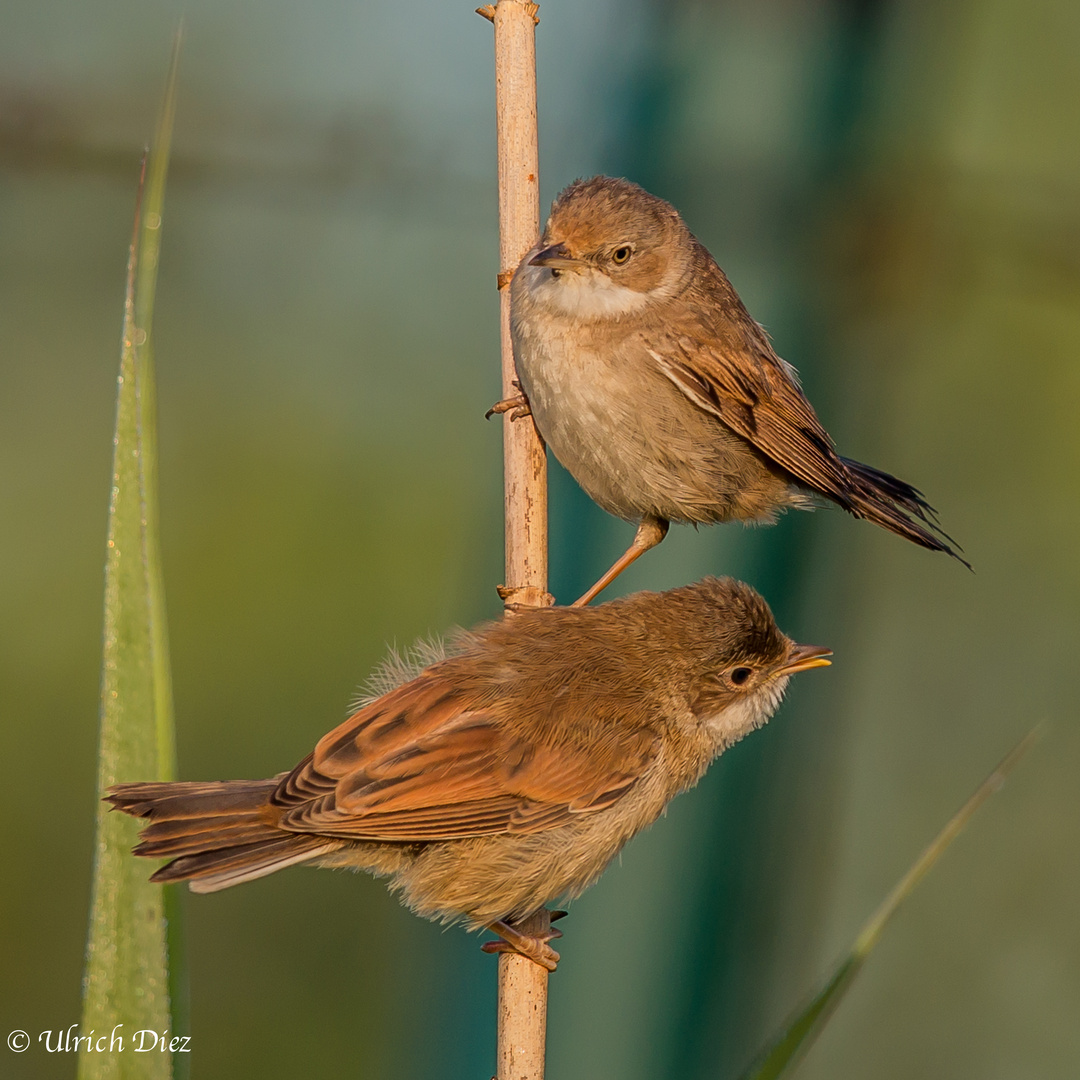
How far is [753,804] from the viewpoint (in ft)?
9.86

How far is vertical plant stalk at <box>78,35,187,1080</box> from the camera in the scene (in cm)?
137

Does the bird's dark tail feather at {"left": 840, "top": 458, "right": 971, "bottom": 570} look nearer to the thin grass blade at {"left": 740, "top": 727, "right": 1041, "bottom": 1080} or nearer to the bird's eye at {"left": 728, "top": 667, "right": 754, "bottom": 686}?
the bird's eye at {"left": 728, "top": 667, "right": 754, "bottom": 686}

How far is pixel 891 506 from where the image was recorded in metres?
2.73

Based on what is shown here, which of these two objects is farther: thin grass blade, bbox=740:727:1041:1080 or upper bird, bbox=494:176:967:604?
upper bird, bbox=494:176:967:604

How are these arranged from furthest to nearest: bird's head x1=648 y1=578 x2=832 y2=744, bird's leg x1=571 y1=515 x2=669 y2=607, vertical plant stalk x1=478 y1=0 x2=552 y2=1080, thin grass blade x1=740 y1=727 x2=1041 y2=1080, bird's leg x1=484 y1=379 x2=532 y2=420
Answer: bird's leg x1=571 y1=515 x2=669 y2=607
bird's leg x1=484 y1=379 x2=532 y2=420
bird's head x1=648 y1=578 x2=832 y2=744
vertical plant stalk x1=478 y1=0 x2=552 y2=1080
thin grass blade x1=740 y1=727 x2=1041 y2=1080

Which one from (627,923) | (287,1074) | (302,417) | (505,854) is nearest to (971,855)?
(627,923)

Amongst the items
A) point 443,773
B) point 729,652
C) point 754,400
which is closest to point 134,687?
point 443,773

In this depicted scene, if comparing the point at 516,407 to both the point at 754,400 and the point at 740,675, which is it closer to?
the point at 754,400

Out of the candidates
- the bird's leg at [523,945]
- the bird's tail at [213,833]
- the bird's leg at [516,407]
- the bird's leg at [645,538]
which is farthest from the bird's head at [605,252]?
the bird's leg at [523,945]

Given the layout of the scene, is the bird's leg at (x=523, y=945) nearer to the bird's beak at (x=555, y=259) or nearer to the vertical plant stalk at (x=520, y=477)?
Answer: the vertical plant stalk at (x=520, y=477)

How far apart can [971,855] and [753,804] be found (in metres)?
0.97

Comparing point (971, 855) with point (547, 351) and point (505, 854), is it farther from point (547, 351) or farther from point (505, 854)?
point (547, 351)

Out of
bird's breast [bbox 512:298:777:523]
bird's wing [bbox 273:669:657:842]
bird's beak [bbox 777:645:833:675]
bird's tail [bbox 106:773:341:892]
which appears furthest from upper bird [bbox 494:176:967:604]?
bird's tail [bbox 106:773:341:892]

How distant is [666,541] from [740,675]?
34.8 inches
